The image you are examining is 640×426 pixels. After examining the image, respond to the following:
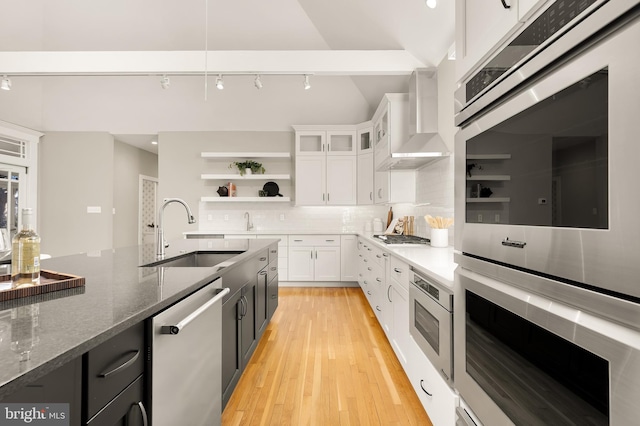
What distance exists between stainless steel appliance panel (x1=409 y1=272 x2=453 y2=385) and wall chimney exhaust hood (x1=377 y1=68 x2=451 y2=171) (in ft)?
6.01

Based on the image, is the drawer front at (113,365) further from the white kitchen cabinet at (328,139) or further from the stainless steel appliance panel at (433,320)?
the white kitchen cabinet at (328,139)

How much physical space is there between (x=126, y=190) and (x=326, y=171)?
14.3ft

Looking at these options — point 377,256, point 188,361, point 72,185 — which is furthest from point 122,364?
point 72,185

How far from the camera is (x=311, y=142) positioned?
18.5 ft

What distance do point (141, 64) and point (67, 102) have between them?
2877 mm

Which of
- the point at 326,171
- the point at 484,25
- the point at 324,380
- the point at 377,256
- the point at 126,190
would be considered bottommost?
the point at 324,380

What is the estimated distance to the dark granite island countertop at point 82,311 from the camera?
57 cm

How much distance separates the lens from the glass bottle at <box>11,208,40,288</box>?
3.17 feet

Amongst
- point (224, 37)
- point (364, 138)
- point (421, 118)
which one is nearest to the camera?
point (421, 118)

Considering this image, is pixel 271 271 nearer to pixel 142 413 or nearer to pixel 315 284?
pixel 315 284

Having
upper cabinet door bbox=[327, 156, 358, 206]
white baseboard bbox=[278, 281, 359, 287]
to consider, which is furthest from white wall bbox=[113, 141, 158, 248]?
upper cabinet door bbox=[327, 156, 358, 206]

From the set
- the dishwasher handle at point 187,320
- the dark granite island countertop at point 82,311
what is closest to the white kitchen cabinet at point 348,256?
the dark granite island countertop at point 82,311

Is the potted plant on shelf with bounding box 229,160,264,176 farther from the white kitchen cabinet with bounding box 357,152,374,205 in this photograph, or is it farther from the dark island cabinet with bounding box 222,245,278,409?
the dark island cabinet with bounding box 222,245,278,409

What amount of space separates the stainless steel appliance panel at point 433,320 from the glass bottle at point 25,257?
1.54 m
